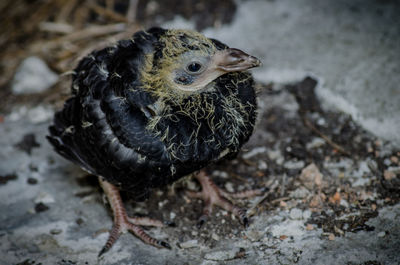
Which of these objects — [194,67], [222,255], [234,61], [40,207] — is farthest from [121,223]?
[234,61]

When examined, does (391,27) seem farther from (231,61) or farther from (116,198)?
(116,198)

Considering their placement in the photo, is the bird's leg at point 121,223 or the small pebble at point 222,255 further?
the bird's leg at point 121,223

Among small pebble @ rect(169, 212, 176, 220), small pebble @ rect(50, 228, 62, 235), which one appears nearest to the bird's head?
small pebble @ rect(169, 212, 176, 220)

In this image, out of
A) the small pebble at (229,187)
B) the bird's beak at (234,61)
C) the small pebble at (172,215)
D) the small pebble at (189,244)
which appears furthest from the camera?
the small pebble at (229,187)

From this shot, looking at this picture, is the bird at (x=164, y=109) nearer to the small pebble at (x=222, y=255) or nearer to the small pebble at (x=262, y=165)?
the small pebble at (x=222, y=255)

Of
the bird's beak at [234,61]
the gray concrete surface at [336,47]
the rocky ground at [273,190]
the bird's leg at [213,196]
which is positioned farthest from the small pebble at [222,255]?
the gray concrete surface at [336,47]

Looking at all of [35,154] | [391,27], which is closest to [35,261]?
[35,154]
